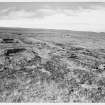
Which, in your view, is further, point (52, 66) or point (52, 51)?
point (52, 51)

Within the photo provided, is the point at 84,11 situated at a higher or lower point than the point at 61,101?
higher

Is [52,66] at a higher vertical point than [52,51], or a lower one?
lower

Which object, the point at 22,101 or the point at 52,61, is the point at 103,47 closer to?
the point at 52,61

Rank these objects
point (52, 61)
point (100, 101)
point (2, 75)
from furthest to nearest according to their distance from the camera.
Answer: point (52, 61), point (2, 75), point (100, 101)

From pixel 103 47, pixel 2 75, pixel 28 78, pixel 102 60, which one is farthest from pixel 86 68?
pixel 2 75
